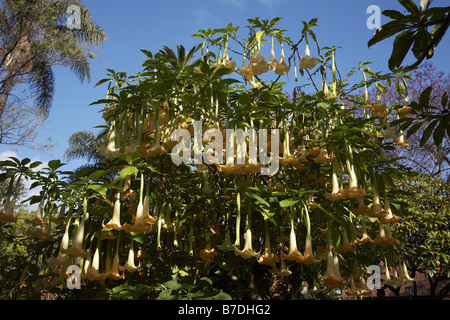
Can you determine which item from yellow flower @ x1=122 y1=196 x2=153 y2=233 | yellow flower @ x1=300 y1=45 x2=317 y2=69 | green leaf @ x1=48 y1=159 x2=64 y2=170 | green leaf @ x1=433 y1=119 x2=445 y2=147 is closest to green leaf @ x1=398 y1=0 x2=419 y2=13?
green leaf @ x1=433 y1=119 x2=445 y2=147

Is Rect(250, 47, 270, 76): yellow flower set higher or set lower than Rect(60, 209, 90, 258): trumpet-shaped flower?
higher

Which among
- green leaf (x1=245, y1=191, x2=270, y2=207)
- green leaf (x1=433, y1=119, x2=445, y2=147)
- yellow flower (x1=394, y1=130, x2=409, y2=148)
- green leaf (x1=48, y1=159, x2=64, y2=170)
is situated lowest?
green leaf (x1=245, y1=191, x2=270, y2=207)

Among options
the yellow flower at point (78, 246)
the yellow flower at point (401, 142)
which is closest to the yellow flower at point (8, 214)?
the yellow flower at point (78, 246)

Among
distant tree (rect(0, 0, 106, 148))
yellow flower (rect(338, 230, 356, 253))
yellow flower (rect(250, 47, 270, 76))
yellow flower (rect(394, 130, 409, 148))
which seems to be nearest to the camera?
yellow flower (rect(338, 230, 356, 253))

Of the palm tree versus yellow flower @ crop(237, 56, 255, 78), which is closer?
yellow flower @ crop(237, 56, 255, 78)

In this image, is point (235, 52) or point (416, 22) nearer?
point (416, 22)

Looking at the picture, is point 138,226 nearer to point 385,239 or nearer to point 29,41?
point 385,239

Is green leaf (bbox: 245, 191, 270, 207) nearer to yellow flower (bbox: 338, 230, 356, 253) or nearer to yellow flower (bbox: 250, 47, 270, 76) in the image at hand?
yellow flower (bbox: 338, 230, 356, 253)

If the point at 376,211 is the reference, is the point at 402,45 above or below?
above

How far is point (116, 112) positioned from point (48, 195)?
2.41ft

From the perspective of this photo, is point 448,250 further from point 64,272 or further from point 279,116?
point 64,272

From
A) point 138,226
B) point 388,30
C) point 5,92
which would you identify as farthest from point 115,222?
point 5,92

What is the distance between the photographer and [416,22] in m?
1.61
